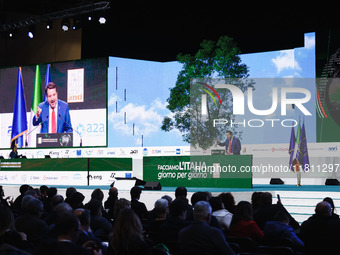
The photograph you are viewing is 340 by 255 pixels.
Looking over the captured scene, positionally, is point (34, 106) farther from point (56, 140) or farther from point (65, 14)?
point (65, 14)

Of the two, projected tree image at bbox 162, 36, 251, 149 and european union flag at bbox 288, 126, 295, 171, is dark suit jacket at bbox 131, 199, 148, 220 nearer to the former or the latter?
european union flag at bbox 288, 126, 295, 171

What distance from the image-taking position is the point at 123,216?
129 inches

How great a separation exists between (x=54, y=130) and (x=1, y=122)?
2.84 meters

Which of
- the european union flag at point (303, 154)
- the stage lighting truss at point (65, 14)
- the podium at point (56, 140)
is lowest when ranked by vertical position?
the european union flag at point (303, 154)

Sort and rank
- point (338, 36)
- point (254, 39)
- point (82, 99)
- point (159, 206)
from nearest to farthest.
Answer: point (159, 206), point (338, 36), point (82, 99), point (254, 39)

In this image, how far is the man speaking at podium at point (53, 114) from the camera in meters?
19.2

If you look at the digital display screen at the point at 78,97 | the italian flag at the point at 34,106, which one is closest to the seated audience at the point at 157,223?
the digital display screen at the point at 78,97

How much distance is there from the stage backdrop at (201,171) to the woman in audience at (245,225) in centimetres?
751

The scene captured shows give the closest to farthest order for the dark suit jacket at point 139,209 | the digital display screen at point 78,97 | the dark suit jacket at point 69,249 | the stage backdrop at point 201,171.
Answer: the dark suit jacket at point 69,249 < the dark suit jacket at point 139,209 < the stage backdrop at point 201,171 < the digital display screen at point 78,97

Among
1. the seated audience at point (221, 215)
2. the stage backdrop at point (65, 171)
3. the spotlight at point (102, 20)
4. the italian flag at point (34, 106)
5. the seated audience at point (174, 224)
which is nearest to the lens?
the seated audience at point (174, 224)

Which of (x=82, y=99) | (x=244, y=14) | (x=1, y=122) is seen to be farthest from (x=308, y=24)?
(x=1, y=122)

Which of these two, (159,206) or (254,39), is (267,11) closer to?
(254,39)

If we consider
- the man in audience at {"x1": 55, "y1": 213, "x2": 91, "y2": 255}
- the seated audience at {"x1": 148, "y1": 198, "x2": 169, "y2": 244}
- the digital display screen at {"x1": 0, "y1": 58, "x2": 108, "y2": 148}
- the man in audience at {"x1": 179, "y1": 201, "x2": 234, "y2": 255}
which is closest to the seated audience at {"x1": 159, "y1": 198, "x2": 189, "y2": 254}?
the seated audience at {"x1": 148, "y1": 198, "x2": 169, "y2": 244}

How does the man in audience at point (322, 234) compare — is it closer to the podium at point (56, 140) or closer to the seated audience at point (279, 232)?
the seated audience at point (279, 232)
